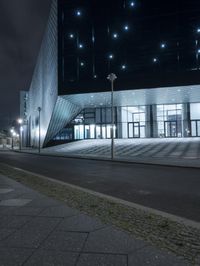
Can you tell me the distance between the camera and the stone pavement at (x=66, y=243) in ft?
11.3

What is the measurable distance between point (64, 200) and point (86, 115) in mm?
48597

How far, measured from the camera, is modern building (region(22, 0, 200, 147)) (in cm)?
3959

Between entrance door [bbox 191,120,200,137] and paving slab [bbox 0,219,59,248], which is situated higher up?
entrance door [bbox 191,120,200,137]

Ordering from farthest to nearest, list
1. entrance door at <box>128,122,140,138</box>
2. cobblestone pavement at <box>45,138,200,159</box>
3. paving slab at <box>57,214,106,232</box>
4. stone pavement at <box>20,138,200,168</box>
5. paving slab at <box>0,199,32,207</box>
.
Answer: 1. entrance door at <box>128,122,140,138</box>
2. cobblestone pavement at <box>45,138,200,159</box>
3. stone pavement at <box>20,138,200,168</box>
4. paving slab at <box>0,199,32,207</box>
5. paving slab at <box>57,214,106,232</box>

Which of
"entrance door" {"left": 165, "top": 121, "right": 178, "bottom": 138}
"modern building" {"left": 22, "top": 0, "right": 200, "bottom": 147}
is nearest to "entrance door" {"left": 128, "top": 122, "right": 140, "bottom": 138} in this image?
"modern building" {"left": 22, "top": 0, "right": 200, "bottom": 147}

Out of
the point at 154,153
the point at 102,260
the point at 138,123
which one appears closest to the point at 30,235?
the point at 102,260

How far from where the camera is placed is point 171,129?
49.4m

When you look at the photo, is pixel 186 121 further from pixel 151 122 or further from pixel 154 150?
pixel 154 150

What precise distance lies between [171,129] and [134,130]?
7.36m

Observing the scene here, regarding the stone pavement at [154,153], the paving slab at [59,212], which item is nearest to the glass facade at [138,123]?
the stone pavement at [154,153]

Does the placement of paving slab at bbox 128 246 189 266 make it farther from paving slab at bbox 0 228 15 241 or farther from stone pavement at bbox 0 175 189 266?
paving slab at bbox 0 228 15 241

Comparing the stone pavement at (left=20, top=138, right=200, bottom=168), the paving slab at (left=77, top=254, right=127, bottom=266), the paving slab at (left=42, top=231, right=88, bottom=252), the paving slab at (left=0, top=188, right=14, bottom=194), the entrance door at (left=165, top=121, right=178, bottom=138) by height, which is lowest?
the paving slab at (left=0, top=188, right=14, bottom=194)

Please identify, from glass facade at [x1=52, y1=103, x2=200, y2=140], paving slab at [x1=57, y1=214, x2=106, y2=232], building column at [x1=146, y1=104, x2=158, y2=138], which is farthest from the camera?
building column at [x1=146, y1=104, x2=158, y2=138]

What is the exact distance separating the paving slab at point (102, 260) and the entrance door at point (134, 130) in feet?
160
